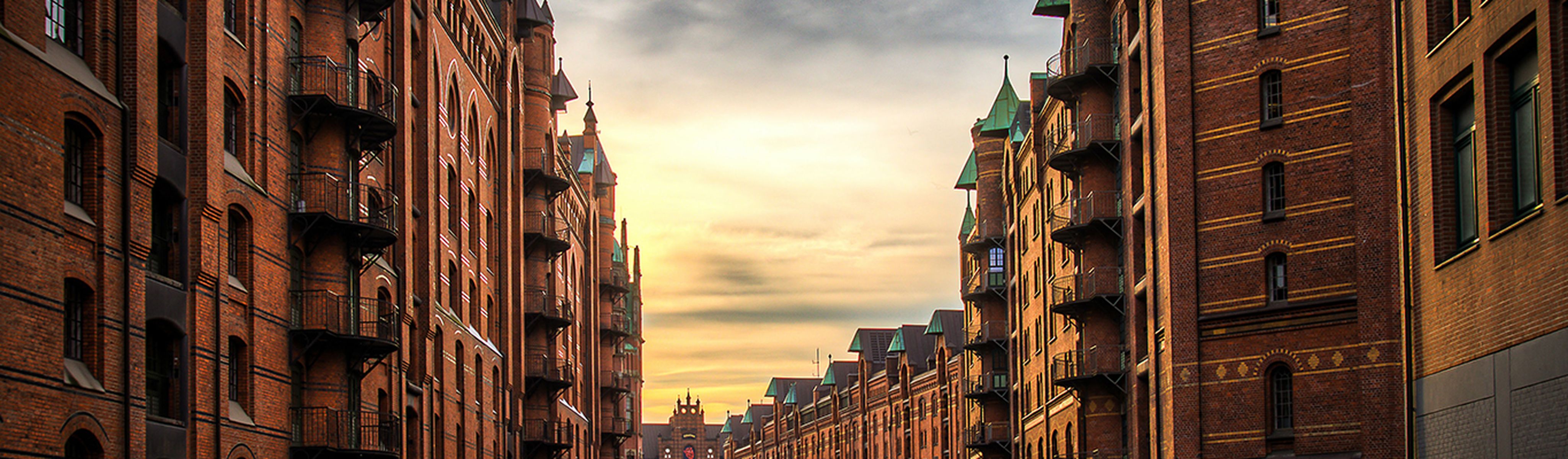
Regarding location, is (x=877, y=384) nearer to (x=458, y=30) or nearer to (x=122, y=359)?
(x=458, y=30)

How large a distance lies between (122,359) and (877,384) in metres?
90.1

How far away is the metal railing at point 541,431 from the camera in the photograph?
61469mm

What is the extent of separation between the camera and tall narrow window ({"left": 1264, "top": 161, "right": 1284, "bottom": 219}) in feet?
140

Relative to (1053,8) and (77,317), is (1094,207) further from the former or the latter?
(77,317)

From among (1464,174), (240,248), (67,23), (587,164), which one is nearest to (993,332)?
(587,164)

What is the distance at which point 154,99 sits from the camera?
26.7 m

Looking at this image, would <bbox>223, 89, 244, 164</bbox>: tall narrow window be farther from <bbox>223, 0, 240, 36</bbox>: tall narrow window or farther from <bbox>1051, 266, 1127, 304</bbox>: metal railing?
<bbox>1051, 266, 1127, 304</bbox>: metal railing

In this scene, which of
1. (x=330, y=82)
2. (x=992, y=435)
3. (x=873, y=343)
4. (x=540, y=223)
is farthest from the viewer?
(x=873, y=343)

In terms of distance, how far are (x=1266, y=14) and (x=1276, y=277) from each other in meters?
6.65

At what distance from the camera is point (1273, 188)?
42.8 meters

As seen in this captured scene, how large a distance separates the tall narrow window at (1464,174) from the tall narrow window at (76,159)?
19379 mm

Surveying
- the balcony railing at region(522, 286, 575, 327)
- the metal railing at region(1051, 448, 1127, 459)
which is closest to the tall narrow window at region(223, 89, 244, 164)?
the balcony railing at region(522, 286, 575, 327)

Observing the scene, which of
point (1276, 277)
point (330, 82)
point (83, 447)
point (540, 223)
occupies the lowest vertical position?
point (83, 447)

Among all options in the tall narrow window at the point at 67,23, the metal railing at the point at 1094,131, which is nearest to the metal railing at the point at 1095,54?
the metal railing at the point at 1094,131
